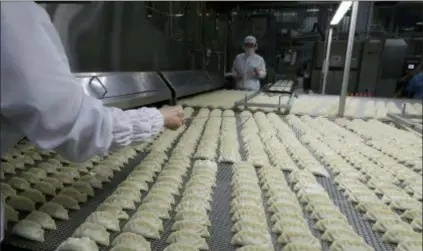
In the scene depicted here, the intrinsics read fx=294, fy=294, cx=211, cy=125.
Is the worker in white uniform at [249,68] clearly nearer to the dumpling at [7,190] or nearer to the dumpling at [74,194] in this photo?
the dumpling at [74,194]

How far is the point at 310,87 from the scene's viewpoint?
6535 millimetres

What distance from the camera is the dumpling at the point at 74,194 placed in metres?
1.20

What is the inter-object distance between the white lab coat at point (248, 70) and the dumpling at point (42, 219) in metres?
4.32

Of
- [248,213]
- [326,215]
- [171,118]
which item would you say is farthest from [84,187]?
[326,215]

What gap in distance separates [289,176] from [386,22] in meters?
7.34

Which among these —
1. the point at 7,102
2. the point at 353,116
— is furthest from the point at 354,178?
the point at 353,116

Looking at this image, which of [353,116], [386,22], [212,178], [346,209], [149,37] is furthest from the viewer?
[386,22]

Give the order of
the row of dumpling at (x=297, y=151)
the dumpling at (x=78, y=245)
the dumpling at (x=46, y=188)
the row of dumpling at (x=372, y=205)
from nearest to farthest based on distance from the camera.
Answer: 1. the dumpling at (x=78, y=245)
2. the row of dumpling at (x=372, y=205)
3. the dumpling at (x=46, y=188)
4. the row of dumpling at (x=297, y=151)

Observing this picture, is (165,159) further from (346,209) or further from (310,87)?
(310,87)

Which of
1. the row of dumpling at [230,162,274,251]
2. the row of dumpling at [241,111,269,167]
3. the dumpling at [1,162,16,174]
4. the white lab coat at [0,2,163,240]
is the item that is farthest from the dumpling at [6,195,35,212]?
the row of dumpling at [241,111,269,167]

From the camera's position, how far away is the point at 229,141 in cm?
203

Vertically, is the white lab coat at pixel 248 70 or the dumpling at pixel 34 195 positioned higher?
the white lab coat at pixel 248 70

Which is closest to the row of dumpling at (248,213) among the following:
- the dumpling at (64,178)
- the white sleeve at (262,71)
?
the dumpling at (64,178)

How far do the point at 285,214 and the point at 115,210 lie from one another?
635 mm
